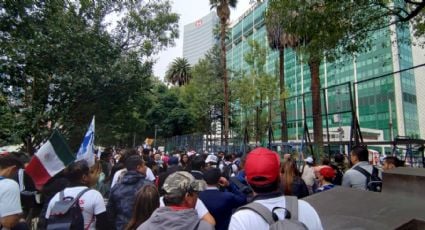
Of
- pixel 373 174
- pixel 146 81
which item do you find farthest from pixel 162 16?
pixel 373 174

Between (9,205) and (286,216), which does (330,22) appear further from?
(9,205)

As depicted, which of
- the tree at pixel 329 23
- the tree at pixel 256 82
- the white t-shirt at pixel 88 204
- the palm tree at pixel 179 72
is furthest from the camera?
the palm tree at pixel 179 72

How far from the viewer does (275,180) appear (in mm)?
2164

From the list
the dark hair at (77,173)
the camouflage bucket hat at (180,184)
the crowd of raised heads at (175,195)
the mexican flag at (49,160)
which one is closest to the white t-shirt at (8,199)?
the crowd of raised heads at (175,195)

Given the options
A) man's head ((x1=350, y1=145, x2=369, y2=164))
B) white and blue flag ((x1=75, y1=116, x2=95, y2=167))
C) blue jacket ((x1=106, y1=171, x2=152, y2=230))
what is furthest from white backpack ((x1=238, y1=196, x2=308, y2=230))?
white and blue flag ((x1=75, y1=116, x2=95, y2=167))

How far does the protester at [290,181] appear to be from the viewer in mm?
4086

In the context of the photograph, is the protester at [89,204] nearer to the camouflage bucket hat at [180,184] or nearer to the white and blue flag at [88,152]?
the camouflage bucket hat at [180,184]

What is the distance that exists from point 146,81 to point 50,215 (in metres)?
12.6

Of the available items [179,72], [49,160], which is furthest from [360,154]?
[179,72]

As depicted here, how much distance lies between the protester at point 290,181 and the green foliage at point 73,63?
5.27m

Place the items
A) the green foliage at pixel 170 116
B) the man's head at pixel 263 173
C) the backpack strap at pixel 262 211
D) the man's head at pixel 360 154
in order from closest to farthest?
the backpack strap at pixel 262 211 → the man's head at pixel 263 173 → the man's head at pixel 360 154 → the green foliage at pixel 170 116

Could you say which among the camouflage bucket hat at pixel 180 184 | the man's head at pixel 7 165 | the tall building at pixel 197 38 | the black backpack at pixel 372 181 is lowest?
the black backpack at pixel 372 181

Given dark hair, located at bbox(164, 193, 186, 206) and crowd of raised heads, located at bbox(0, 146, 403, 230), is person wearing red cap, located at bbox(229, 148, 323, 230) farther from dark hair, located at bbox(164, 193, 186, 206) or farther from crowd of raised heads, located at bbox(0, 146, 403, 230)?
dark hair, located at bbox(164, 193, 186, 206)

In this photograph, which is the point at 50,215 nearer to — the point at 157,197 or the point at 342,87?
the point at 157,197
